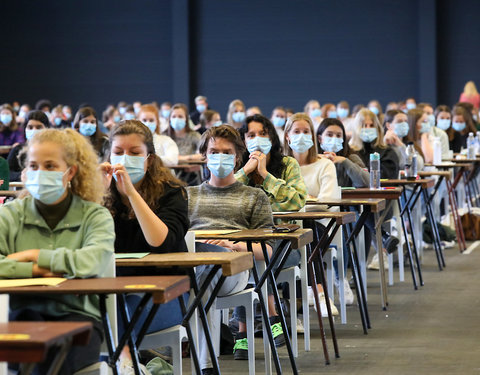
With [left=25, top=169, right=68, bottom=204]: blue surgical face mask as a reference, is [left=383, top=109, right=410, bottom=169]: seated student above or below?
above

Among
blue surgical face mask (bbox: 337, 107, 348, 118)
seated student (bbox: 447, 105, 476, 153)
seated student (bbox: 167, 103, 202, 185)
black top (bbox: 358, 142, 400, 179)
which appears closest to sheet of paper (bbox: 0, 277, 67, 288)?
black top (bbox: 358, 142, 400, 179)

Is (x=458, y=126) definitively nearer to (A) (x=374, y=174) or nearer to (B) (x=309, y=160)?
(A) (x=374, y=174)

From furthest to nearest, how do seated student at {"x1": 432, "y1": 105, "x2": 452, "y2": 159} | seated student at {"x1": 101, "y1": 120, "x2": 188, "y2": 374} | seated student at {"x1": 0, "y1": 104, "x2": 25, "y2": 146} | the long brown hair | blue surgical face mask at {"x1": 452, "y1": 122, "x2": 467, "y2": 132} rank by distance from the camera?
seated student at {"x1": 0, "y1": 104, "x2": 25, "y2": 146}
blue surgical face mask at {"x1": 452, "y1": 122, "x2": 467, "y2": 132}
seated student at {"x1": 432, "y1": 105, "x2": 452, "y2": 159}
the long brown hair
seated student at {"x1": 101, "y1": 120, "x2": 188, "y2": 374}

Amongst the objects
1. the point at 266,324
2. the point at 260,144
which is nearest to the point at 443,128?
the point at 260,144

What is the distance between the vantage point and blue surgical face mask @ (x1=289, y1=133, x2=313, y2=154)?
630cm

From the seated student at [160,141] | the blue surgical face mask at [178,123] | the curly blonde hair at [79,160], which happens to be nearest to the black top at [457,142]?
the blue surgical face mask at [178,123]

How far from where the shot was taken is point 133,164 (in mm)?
3939

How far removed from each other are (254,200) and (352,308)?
192cm

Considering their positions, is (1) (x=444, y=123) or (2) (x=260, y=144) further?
(1) (x=444, y=123)

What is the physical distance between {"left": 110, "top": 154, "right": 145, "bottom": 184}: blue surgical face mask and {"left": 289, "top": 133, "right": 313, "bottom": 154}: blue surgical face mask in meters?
2.47

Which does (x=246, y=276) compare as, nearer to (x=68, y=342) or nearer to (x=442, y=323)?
(x=442, y=323)

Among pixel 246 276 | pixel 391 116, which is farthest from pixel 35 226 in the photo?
pixel 391 116

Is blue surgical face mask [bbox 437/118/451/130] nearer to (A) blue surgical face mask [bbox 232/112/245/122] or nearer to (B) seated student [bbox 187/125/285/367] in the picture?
(A) blue surgical face mask [bbox 232/112/245/122]

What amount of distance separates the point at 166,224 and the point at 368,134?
14.7ft
